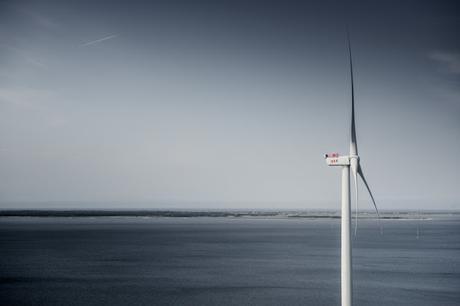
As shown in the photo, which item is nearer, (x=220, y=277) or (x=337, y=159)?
(x=337, y=159)

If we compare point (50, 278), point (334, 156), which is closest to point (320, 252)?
point (50, 278)

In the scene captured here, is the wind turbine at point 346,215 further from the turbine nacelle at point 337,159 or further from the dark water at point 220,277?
the dark water at point 220,277

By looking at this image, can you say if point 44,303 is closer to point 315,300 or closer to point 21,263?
point 315,300

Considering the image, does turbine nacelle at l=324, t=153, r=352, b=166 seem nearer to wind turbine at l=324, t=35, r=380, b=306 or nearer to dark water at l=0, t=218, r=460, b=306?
wind turbine at l=324, t=35, r=380, b=306

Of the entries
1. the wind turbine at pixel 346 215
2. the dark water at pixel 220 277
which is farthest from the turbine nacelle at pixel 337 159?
the dark water at pixel 220 277

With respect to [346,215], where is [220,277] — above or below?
below

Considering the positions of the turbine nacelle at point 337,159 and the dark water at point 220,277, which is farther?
the dark water at point 220,277

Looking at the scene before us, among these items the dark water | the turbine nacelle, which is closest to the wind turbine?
the turbine nacelle

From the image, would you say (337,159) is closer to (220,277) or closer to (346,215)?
(346,215)

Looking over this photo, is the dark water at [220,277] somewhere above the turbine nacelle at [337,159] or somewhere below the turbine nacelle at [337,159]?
below

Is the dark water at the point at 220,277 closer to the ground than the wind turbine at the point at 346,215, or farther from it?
closer to the ground

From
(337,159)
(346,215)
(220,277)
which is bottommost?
(220,277)

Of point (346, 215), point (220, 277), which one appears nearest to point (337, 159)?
point (346, 215)
